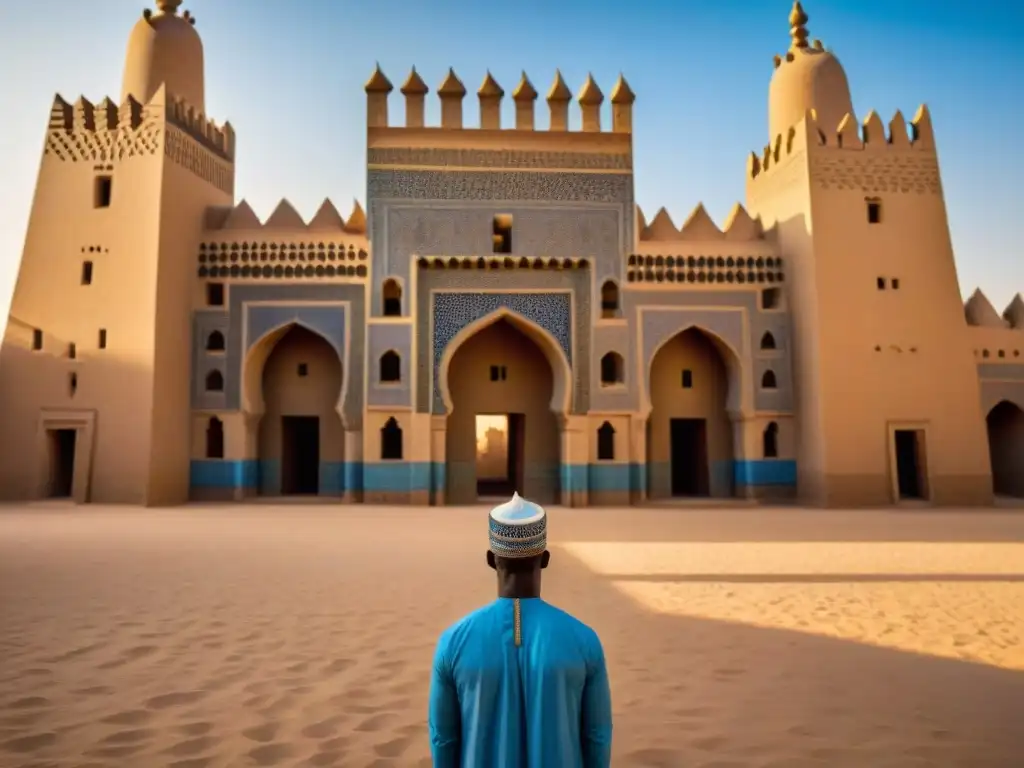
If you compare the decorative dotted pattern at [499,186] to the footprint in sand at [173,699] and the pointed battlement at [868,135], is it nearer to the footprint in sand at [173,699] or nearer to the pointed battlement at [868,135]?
the pointed battlement at [868,135]

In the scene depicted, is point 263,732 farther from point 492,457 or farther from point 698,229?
point 492,457

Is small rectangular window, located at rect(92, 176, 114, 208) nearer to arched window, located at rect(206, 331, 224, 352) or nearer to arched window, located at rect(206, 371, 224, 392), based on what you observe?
arched window, located at rect(206, 331, 224, 352)

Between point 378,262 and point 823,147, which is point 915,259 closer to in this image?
point 823,147

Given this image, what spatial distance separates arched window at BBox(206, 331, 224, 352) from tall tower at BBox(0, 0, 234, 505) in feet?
1.56

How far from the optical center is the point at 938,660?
161 inches

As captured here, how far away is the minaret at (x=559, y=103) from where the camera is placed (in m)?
15.6

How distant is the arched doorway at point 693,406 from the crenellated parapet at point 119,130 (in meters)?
10.3

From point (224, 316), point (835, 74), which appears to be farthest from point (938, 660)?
point (835, 74)

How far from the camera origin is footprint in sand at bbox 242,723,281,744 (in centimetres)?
299

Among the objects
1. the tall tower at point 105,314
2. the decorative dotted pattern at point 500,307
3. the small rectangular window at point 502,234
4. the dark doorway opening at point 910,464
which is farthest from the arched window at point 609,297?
the tall tower at point 105,314

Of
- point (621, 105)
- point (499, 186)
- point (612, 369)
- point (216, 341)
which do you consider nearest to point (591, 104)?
point (621, 105)

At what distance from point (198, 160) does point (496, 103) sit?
6037 mm

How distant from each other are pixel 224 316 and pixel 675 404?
9285 millimetres

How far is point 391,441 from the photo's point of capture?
1528cm
